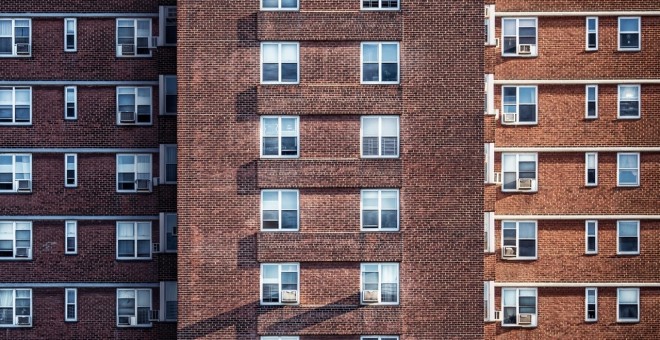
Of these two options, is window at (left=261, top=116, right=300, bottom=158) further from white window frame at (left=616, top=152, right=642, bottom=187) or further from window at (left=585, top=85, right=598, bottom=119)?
white window frame at (left=616, top=152, right=642, bottom=187)

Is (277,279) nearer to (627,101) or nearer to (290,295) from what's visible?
(290,295)

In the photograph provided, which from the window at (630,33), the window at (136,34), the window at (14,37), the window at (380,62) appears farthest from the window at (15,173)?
the window at (630,33)

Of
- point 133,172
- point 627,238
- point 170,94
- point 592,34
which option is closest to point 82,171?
point 133,172

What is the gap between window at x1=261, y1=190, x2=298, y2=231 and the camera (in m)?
29.3

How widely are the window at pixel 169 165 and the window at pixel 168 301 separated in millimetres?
3878

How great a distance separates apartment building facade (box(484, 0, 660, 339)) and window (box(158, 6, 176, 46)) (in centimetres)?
1233

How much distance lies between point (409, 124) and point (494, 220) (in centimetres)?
586

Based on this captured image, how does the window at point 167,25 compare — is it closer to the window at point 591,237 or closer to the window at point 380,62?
the window at point 380,62

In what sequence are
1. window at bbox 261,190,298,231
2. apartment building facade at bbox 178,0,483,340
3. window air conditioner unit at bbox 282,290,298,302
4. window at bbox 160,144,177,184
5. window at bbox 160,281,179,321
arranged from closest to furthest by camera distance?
window air conditioner unit at bbox 282,290,298,302 < apartment building facade at bbox 178,0,483,340 < window at bbox 261,190,298,231 < window at bbox 160,281,179,321 < window at bbox 160,144,177,184

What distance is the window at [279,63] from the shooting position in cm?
2939

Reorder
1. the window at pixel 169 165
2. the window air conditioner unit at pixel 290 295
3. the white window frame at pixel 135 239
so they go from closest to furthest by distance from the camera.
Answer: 1. the window air conditioner unit at pixel 290 295
2. the window at pixel 169 165
3. the white window frame at pixel 135 239

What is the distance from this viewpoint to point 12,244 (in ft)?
107

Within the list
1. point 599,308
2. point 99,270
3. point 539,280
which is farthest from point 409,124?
point 99,270

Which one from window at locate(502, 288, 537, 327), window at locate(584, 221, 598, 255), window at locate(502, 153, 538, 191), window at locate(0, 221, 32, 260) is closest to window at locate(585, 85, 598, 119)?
window at locate(502, 153, 538, 191)
